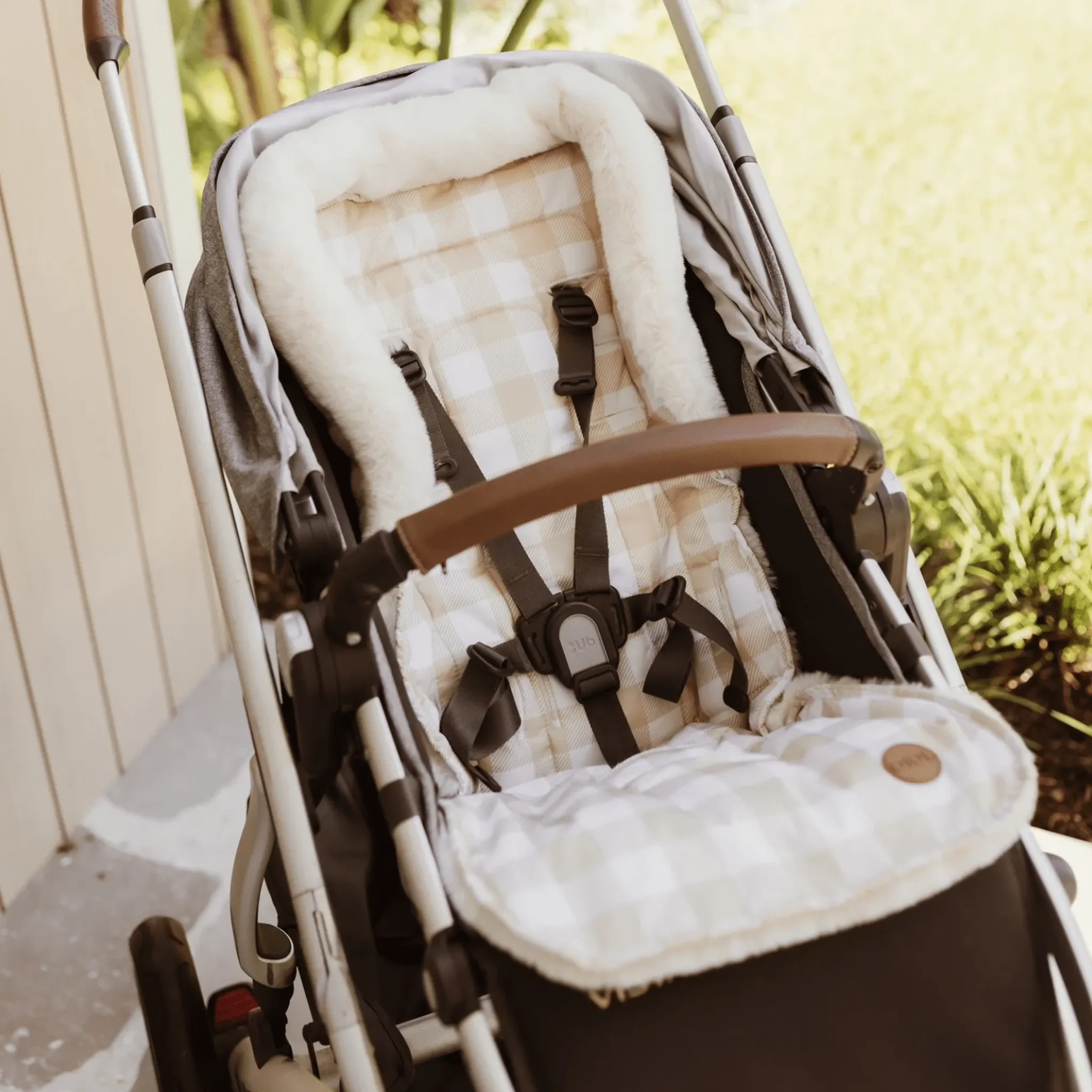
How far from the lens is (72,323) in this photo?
63.6 inches

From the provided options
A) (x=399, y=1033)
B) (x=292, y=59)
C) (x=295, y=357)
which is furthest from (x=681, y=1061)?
(x=292, y=59)

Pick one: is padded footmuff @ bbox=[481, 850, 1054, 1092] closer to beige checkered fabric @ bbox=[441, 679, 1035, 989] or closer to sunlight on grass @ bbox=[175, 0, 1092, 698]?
beige checkered fabric @ bbox=[441, 679, 1035, 989]

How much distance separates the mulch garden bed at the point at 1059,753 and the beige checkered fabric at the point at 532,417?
0.66 m

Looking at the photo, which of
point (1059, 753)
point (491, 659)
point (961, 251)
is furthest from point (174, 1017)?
point (961, 251)

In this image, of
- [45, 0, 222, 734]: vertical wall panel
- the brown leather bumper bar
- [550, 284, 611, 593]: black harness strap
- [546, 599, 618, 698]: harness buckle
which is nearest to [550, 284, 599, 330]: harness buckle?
[550, 284, 611, 593]: black harness strap

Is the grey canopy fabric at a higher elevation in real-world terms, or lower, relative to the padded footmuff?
higher

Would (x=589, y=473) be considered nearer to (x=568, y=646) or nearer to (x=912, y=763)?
(x=912, y=763)

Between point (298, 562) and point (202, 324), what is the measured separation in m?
0.30

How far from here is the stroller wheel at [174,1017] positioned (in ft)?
3.67

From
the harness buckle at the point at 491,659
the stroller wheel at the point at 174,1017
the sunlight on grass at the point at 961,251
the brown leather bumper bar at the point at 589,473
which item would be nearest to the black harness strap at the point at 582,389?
the harness buckle at the point at 491,659

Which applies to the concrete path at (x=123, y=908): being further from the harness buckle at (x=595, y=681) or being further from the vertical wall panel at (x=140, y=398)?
the harness buckle at (x=595, y=681)

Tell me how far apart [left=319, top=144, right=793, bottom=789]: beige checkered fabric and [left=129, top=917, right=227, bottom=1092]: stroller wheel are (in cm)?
45

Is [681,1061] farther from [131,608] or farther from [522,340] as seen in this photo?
[131,608]

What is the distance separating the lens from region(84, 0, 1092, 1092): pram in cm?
75
